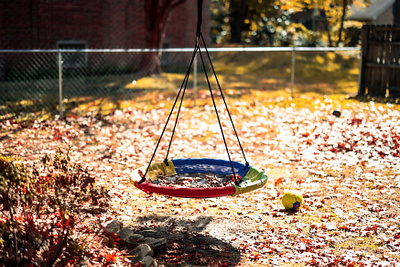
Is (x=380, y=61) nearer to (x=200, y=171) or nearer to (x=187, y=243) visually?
(x=200, y=171)

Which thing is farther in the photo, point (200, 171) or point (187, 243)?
point (200, 171)

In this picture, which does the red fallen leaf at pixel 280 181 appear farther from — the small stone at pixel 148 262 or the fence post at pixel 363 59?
the fence post at pixel 363 59

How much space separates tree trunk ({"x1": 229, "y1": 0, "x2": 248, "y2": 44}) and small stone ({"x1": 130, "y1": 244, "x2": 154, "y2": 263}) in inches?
1014

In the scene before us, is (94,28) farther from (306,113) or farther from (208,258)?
(208,258)

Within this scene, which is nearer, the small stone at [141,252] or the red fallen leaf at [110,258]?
the red fallen leaf at [110,258]

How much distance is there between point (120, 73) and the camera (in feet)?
56.7

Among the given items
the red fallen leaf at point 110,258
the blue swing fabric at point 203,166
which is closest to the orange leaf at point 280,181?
the blue swing fabric at point 203,166

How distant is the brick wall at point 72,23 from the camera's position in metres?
15.6

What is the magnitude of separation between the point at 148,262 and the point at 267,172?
148 inches

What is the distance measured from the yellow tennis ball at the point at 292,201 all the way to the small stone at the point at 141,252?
2115 mm

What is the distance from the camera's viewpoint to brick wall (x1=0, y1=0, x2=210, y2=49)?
15562mm

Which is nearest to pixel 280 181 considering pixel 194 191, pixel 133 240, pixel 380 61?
pixel 194 191

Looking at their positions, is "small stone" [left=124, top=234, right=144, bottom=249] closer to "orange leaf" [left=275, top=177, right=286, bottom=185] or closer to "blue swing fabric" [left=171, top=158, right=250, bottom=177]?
"blue swing fabric" [left=171, top=158, right=250, bottom=177]

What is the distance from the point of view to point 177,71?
65.3 feet
